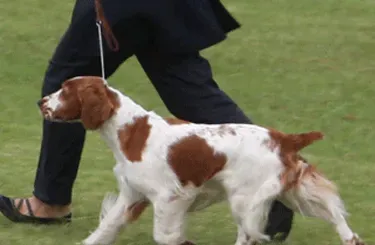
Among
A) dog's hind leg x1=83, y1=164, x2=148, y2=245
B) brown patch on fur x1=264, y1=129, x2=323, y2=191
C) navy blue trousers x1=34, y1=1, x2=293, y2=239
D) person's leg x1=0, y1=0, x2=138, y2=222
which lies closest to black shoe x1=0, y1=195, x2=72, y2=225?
person's leg x1=0, y1=0, x2=138, y2=222

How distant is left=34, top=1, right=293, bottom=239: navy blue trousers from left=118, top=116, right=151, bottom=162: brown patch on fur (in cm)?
53

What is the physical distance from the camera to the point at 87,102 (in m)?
4.21

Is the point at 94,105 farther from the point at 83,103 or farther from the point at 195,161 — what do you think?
the point at 195,161

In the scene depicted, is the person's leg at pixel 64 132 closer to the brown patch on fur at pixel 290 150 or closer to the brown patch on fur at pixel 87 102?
the brown patch on fur at pixel 87 102

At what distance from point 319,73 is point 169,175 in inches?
253

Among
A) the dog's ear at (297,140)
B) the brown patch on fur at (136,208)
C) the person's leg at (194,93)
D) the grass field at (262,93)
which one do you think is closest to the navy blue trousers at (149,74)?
the person's leg at (194,93)

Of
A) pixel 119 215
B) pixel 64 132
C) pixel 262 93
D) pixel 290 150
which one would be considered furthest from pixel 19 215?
pixel 262 93

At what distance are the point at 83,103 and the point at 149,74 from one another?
0.73 m

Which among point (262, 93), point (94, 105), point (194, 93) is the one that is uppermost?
point (94, 105)

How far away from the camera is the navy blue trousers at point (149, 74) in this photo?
464 centimetres

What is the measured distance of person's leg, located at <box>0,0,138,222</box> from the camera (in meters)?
4.64

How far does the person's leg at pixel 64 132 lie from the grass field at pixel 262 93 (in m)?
0.12

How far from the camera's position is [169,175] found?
414 centimetres

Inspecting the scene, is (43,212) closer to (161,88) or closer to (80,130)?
(80,130)
